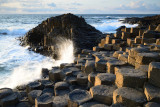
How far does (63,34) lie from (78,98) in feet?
34.2

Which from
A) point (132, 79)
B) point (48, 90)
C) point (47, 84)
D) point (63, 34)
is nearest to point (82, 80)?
point (48, 90)

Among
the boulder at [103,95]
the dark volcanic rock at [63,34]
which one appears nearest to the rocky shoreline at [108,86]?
the boulder at [103,95]

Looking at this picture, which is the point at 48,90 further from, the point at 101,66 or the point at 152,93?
the point at 152,93

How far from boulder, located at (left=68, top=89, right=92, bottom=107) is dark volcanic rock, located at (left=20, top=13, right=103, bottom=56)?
7261 mm

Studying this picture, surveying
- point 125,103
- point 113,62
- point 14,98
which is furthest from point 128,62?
point 14,98

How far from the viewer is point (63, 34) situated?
1270 cm

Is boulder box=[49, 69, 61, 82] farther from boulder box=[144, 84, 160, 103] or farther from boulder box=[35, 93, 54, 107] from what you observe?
boulder box=[144, 84, 160, 103]

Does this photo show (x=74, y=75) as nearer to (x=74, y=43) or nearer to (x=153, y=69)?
(x=153, y=69)

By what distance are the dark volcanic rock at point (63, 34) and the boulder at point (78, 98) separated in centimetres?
726

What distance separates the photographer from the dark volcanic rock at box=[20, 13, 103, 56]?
1095cm

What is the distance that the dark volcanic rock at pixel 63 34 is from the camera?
1095cm

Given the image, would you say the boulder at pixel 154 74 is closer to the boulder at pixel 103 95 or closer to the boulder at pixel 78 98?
the boulder at pixel 103 95

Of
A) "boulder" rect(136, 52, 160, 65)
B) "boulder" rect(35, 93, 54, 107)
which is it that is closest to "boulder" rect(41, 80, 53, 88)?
"boulder" rect(35, 93, 54, 107)

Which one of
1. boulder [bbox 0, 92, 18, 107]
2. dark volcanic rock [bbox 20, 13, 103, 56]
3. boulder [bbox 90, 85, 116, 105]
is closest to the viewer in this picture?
boulder [bbox 90, 85, 116, 105]
